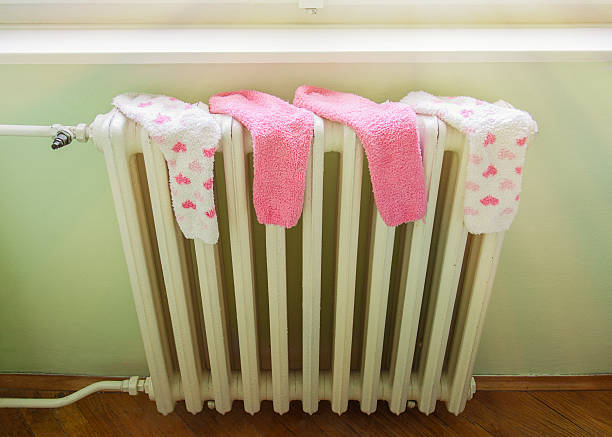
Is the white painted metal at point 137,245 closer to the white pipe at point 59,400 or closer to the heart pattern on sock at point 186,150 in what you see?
the heart pattern on sock at point 186,150

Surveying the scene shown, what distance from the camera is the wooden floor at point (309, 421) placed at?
1187 mm

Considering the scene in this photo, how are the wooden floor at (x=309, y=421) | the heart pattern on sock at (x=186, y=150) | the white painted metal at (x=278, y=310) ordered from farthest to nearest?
1. the wooden floor at (x=309, y=421)
2. the white painted metal at (x=278, y=310)
3. the heart pattern on sock at (x=186, y=150)

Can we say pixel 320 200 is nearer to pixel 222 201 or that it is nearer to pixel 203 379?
pixel 222 201

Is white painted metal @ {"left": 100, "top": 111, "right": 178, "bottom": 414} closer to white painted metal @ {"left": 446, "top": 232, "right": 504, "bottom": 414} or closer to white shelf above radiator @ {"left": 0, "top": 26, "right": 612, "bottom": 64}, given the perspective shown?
white shelf above radiator @ {"left": 0, "top": 26, "right": 612, "bottom": 64}

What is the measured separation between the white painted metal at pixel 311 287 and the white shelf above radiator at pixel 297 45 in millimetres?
137

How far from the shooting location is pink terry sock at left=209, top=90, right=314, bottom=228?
0.75m

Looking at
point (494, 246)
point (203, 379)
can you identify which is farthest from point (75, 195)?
point (494, 246)

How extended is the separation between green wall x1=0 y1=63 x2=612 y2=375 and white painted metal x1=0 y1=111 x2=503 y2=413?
0.16m

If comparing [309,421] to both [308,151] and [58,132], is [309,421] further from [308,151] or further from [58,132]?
[58,132]

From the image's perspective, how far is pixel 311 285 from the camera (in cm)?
94

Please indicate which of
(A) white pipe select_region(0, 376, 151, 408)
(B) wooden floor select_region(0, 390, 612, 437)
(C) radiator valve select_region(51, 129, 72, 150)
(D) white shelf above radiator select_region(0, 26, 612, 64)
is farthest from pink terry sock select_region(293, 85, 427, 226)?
(A) white pipe select_region(0, 376, 151, 408)

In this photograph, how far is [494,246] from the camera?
90cm

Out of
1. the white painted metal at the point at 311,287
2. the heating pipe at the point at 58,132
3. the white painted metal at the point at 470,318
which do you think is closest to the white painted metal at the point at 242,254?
the white painted metal at the point at 311,287

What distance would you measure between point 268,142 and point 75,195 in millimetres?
515
